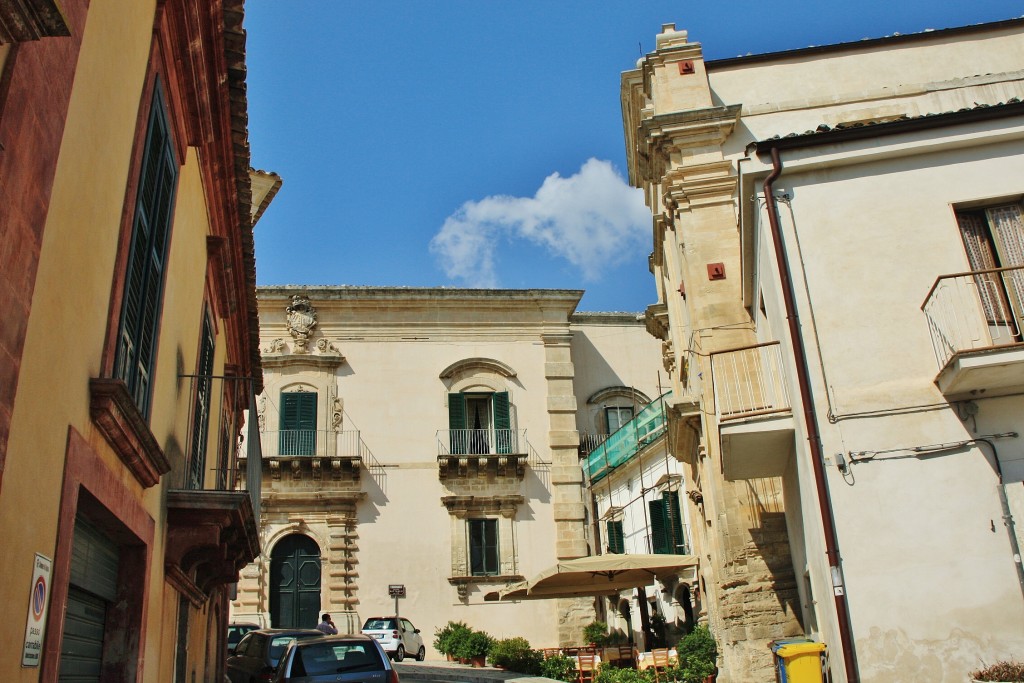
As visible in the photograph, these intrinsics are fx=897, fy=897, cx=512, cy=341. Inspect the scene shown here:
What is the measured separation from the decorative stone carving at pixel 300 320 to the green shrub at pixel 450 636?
9.55 metres

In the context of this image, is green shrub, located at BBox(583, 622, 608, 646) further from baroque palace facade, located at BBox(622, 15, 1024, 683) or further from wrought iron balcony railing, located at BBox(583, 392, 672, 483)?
baroque palace facade, located at BBox(622, 15, 1024, 683)

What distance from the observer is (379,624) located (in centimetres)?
2405

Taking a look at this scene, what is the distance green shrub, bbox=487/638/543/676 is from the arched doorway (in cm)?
607

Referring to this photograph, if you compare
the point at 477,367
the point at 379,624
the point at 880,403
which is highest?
the point at 477,367

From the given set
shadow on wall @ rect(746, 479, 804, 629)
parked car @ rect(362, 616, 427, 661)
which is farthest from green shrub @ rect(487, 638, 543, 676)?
shadow on wall @ rect(746, 479, 804, 629)

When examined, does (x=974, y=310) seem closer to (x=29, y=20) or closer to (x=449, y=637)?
(x=29, y=20)

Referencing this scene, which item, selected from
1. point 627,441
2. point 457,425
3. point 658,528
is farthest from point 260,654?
point 627,441

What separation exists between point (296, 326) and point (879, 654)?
73.3 feet

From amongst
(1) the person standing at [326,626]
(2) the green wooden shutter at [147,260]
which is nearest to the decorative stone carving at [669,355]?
(1) the person standing at [326,626]

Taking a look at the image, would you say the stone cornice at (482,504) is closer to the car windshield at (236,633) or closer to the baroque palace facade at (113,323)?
the car windshield at (236,633)

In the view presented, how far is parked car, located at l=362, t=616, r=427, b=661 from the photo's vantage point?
23.5 m

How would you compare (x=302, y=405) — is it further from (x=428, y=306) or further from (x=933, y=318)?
(x=933, y=318)

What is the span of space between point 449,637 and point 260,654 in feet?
34.1

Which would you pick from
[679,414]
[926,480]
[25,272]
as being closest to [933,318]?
[926,480]
